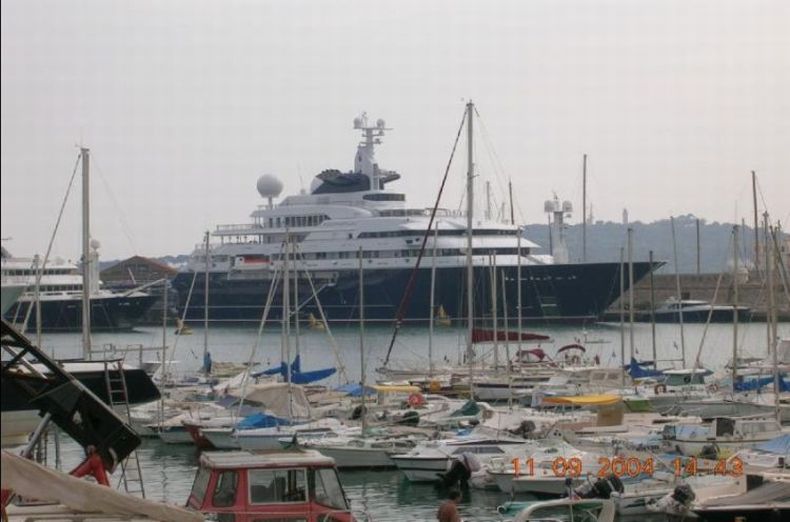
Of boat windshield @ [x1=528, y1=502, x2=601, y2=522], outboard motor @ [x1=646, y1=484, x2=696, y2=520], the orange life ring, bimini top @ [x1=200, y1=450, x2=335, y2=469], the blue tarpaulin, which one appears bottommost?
outboard motor @ [x1=646, y1=484, x2=696, y2=520]

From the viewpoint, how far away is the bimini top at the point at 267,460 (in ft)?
39.3

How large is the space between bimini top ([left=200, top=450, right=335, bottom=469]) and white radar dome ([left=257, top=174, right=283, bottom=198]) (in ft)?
324

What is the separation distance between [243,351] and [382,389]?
141ft

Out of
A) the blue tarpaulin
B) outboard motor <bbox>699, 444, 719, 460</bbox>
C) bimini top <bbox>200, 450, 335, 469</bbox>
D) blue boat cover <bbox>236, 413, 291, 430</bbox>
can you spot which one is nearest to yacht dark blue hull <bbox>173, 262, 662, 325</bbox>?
the blue tarpaulin

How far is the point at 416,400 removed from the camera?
34469mm

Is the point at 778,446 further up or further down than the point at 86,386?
further down

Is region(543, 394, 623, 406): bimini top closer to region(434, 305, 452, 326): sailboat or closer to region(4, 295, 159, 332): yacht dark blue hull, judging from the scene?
region(434, 305, 452, 326): sailboat

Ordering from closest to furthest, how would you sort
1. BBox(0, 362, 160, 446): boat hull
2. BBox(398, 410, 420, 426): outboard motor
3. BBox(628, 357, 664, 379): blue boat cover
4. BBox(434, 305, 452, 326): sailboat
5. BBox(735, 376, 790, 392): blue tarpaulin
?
BBox(0, 362, 160, 446): boat hull
BBox(398, 410, 420, 426): outboard motor
BBox(735, 376, 790, 392): blue tarpaulin
BBox(628, 357, 664, 379): blue boat cover
BBox(434, 305, 452, 326): sailboat

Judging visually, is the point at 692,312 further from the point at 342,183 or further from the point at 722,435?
the point at 722,435

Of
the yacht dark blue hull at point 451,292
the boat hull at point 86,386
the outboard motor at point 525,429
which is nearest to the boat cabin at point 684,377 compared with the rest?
the outboard motor at point 525,429

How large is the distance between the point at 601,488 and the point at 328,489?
8.32m

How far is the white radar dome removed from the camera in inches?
4370

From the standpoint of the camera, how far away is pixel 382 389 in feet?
115

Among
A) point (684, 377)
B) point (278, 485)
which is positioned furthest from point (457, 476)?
point (684, 377)
